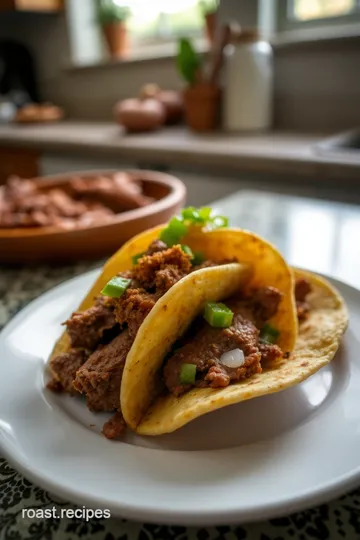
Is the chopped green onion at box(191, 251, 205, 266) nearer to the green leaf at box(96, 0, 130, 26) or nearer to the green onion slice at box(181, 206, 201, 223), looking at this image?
the green onion slice at box(181, 206, 201, 223)

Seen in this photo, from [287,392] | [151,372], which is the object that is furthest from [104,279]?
[287,392]

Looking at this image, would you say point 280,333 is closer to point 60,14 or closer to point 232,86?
point 232,86

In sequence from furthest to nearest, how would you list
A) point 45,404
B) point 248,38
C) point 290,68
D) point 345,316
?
point 290,68 → point 248,38 → point 345,316 → point 45,404

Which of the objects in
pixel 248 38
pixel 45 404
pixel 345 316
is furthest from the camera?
pixel 248 38

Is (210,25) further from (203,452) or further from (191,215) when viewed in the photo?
(203,452)

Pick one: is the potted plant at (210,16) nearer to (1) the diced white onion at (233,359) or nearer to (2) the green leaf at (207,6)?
(2) the green leaf at (207,6)

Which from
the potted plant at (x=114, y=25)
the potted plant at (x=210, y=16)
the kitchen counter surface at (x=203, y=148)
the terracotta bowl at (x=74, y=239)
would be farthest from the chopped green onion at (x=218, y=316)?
the potted plant at (x=114, y=25)

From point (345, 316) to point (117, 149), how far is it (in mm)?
2248

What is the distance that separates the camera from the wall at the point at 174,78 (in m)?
2.80

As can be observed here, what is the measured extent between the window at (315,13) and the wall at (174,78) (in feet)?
0.93

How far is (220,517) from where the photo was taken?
47 centimetres

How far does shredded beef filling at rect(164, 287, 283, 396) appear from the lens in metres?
0.70

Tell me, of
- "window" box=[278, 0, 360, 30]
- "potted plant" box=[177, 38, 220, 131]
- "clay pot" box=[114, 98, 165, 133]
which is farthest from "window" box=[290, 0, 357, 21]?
"clay pot" box=[114, 98, 165, 133]

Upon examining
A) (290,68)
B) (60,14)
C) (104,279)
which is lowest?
(104,279)
